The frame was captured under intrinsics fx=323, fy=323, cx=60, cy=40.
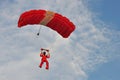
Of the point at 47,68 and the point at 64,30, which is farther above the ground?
the point at 64,30

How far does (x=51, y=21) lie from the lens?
119ft

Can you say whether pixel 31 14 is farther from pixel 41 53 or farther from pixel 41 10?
pixel 41 53

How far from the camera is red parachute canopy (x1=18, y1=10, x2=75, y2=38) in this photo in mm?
35031

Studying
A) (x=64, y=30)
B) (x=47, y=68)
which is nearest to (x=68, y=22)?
(x=64, y=30)

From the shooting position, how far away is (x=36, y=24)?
118 ft

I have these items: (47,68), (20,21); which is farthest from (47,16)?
(47,68)

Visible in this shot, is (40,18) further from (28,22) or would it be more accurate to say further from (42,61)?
(42,61)

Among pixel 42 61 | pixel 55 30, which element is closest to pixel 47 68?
pixel 42 61

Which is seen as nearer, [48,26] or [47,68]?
[47,68]

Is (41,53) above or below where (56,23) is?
below

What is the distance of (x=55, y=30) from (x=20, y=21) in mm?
4109

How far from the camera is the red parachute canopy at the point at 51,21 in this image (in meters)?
35.0

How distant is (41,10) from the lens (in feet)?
118

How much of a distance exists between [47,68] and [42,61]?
1123mm
